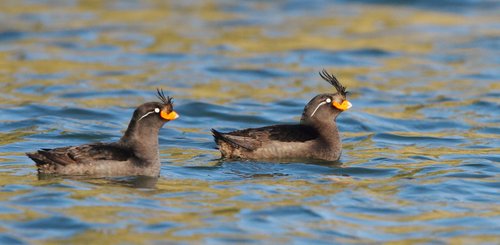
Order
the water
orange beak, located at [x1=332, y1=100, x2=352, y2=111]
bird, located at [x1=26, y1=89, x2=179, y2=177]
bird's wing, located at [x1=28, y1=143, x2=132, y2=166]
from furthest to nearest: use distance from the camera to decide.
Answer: orange beak, located at [x1=332, y1=100, x2=352, y2=111], bird, located at [x1=26, y1=89, x2=179, y2=177], bird's wing, located at [x1=28, y1=143, x2=132, y2=166], the water

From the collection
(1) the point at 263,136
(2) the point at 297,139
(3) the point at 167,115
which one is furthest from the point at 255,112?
(3) the point at 167,115

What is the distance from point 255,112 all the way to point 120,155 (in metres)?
6.71

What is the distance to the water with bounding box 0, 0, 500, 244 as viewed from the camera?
456 inches

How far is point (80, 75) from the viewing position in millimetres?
22328

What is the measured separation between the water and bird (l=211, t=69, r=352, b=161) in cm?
22

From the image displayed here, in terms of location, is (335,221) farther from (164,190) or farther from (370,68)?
(370,68)

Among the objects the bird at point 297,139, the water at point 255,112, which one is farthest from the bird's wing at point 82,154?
the bird at point 297,139

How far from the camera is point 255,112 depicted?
1975 cm

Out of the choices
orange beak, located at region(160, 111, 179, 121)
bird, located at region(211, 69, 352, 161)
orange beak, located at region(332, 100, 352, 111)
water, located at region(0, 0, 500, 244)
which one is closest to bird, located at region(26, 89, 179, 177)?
orange beak, located at region(160, 111, 179, 121)

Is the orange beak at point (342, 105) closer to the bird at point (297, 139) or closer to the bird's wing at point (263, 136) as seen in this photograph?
the bird at point (297, 139)

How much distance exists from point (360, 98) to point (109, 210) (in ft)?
33.7

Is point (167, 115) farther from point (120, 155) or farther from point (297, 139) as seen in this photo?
point (297, 139)

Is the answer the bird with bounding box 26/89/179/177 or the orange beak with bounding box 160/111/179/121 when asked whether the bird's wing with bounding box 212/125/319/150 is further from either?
the bird with bounding box 26/89/179/177

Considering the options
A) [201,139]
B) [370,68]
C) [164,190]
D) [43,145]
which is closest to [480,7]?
[370,68]
